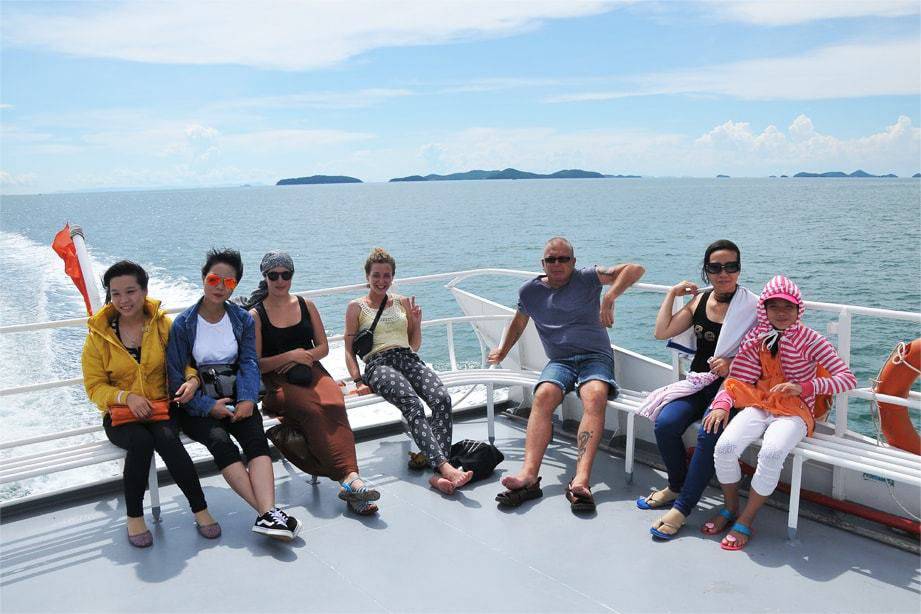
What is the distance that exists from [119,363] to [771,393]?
2936mm

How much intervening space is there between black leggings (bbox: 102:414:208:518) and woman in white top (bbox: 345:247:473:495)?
1059 millimetres

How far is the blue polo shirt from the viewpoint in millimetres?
4324

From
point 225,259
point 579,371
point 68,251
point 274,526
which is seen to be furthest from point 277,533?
point 68,251

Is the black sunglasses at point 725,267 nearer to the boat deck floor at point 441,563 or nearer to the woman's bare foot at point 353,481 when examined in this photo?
the boat deck floor at point 441,563

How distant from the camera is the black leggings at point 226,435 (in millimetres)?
3604

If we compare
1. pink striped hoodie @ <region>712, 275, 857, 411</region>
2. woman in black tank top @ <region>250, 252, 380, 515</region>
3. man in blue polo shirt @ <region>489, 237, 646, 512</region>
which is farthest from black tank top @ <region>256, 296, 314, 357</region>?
pink striped hoodie @ <region>712, 275, 857, 411</region>

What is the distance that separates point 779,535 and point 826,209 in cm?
6417

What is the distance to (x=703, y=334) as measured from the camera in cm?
388

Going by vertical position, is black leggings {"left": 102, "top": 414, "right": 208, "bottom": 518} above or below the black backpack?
above

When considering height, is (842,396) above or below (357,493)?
above

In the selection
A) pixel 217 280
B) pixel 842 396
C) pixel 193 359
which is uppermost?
pixel 217 280

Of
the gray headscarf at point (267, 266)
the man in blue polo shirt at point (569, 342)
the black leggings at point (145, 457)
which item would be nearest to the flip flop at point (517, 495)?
the man in blue polo shirt at point (569, 342)

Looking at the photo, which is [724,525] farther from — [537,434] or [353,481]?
[353,481]

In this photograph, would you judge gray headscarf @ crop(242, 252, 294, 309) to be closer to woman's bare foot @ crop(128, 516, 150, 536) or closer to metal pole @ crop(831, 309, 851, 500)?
woman's bare foot @ crop(128, 516, 150, 536)
